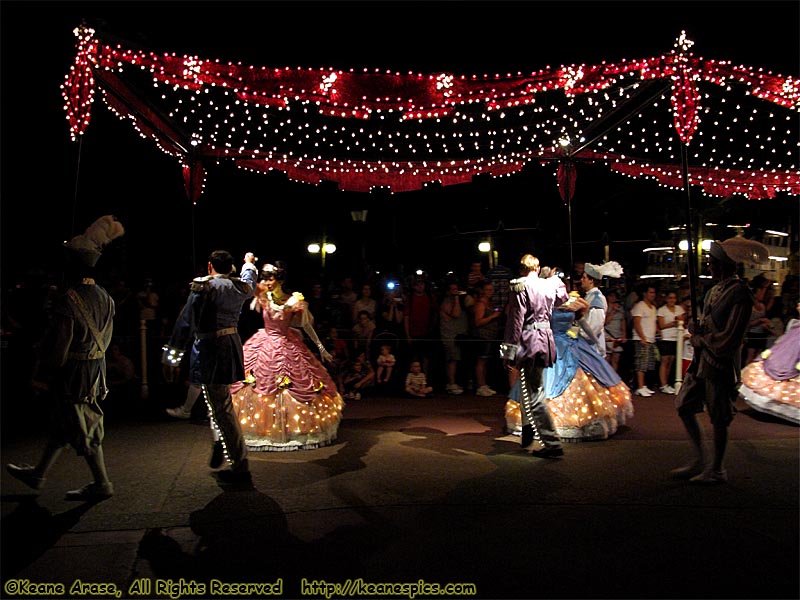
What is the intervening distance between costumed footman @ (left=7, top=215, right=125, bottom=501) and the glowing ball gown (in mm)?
3993

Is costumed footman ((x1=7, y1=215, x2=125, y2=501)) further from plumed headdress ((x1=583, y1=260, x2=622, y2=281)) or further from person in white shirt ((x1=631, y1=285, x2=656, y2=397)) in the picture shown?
person in white shirt ((x1=631, y1=285, x2=656, y2=397))

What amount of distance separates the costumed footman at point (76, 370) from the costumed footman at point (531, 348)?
3.42 metres

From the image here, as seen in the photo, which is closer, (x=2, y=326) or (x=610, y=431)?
→ (x=610, y=431)

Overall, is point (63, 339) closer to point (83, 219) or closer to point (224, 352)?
point (224, 352)

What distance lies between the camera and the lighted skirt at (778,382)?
7633 mm

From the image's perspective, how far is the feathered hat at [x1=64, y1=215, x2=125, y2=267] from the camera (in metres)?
5.19

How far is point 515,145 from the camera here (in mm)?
9992

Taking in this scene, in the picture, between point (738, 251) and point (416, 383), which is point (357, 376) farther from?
point (738, 251)

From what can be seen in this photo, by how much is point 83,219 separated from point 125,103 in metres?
9.71

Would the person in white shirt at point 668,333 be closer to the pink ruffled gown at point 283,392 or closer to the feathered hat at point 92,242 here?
the pink ruffled gown at point 283,392

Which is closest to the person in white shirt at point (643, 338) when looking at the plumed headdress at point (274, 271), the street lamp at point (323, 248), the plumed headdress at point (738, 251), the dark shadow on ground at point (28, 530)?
the plumed headdress at point (738, 251)

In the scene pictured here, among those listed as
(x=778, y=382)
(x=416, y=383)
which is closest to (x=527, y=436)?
(x=778, y=382)

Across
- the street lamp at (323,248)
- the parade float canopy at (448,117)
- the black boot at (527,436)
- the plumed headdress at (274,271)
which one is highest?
the parade float canopy at (448,117)

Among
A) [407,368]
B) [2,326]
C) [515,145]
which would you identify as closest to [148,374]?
[2,326]
